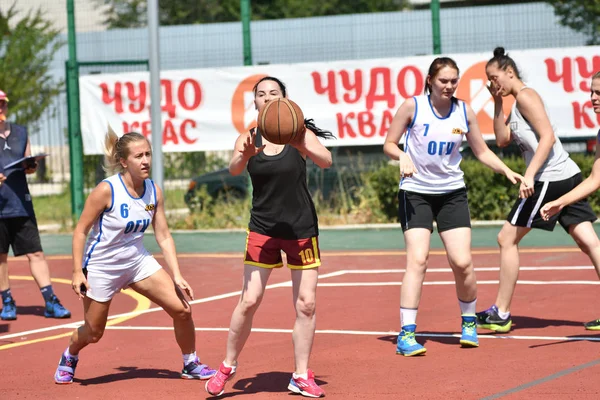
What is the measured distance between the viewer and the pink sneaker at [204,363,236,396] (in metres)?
6.77

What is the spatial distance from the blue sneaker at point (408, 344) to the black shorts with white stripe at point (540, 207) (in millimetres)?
1518

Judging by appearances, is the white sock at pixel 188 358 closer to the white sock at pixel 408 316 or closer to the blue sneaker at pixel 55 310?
the white sock at pixel 408 316

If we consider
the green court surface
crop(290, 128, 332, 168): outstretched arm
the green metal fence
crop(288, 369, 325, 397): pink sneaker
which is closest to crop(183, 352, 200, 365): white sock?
crop(288, 369, 325, 397): pink sneaker

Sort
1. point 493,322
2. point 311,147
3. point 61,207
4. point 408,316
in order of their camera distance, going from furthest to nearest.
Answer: point 61,207, point 493,322, point 408,316, point 311,147

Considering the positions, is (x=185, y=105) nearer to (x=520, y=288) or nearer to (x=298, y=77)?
(x=298, y=77)

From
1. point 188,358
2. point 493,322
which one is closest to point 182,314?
point 188,358

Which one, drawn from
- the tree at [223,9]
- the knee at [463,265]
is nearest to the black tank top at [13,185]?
the knee at [463,265]

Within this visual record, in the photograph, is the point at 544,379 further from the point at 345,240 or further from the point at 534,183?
the point at 345,240

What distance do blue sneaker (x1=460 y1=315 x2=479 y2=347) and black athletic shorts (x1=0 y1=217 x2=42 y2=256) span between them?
14.9 feet

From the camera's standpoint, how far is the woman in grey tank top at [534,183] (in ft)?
28.8

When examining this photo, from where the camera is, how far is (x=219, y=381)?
680cm

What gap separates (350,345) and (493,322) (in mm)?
1303

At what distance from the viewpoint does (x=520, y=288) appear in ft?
36.5

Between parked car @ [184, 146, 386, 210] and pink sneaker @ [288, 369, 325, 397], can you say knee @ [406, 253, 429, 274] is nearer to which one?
pink sneaker @ [288, 369, 325, 397]
